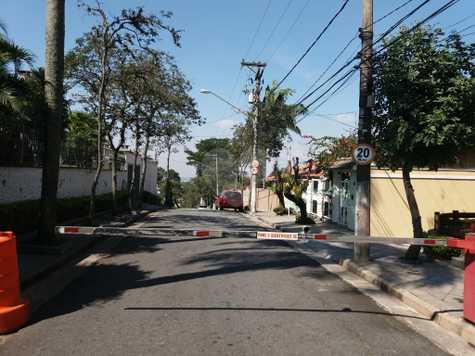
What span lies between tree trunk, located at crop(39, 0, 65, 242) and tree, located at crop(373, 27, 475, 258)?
6902 millimetres

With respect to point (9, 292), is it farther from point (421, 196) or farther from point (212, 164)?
point (212, 164)

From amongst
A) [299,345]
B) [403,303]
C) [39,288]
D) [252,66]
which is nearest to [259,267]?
[403,303]

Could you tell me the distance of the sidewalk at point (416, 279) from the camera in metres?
7.11

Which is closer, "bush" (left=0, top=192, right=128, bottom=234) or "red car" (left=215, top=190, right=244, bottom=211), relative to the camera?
"bush" (left=0, top=192, right=128, bottom=234)

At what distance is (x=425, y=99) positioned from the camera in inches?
428

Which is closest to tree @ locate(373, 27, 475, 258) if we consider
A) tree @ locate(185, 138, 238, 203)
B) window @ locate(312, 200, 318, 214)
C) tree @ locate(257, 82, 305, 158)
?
window @ locate(312, 200, 318, 214)

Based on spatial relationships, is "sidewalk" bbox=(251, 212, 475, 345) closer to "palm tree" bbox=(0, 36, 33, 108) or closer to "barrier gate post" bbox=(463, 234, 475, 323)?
"barrier gate post" bbox=(463, 234, 475, 323)

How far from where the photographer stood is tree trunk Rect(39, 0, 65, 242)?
1127cm

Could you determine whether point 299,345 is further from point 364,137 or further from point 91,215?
point 91,215

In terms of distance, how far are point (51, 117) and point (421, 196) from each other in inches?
458

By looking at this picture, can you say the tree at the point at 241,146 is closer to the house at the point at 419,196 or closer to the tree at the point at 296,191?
the tree at the point at 296,191

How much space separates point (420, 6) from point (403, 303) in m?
5.53

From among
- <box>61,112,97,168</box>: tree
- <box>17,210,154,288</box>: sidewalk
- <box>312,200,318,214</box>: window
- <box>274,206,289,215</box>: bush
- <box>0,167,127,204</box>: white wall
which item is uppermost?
Answer: <box>61,112,97,168</box>: tree

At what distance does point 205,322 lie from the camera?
21.1 feet
